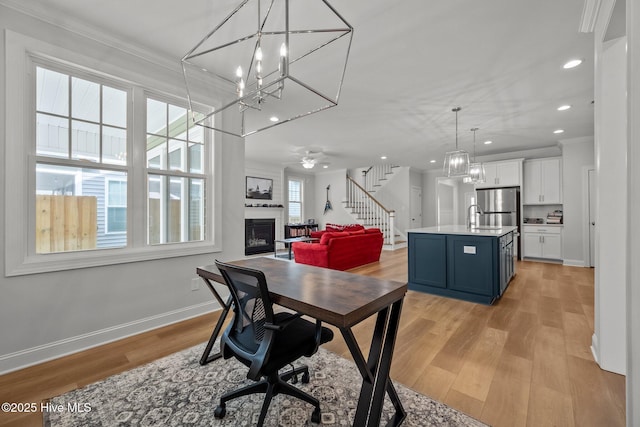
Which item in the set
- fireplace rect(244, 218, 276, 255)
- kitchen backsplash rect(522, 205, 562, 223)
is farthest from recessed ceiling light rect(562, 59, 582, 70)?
fireplace rect(244, 218, 276, 255)

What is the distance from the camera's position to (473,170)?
4.29 meters

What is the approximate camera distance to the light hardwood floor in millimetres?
1614

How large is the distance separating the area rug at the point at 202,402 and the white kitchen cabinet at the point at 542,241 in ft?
19.8

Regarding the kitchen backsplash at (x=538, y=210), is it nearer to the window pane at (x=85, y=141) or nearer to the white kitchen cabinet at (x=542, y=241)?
the white kitchen cabinet at (x=542, y=241)

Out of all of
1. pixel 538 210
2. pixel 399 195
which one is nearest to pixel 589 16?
pixel 538 210

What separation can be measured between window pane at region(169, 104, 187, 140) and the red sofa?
2973mm

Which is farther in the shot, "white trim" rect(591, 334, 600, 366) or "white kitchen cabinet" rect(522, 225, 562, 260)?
"white kitchen cabinet" rect(522, 225, 562, 260)

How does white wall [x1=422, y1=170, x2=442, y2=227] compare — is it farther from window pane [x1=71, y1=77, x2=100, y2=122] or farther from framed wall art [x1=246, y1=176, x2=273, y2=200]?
window pane [x1=71, y1=77, x2=100, y2=122]

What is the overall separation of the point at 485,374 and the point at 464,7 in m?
2.71

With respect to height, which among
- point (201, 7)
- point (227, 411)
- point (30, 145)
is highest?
point (201, 7)

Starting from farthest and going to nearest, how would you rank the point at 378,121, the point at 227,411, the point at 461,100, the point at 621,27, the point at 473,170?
the point at 378,121 < the point at 473,170 < the point at 461,100 < the point at 621,27 < the point at 227,411

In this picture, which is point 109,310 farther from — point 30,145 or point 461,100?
point 461,100

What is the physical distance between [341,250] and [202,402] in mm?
3713

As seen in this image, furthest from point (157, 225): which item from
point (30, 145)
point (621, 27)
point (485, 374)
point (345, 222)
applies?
point (345, 222)
